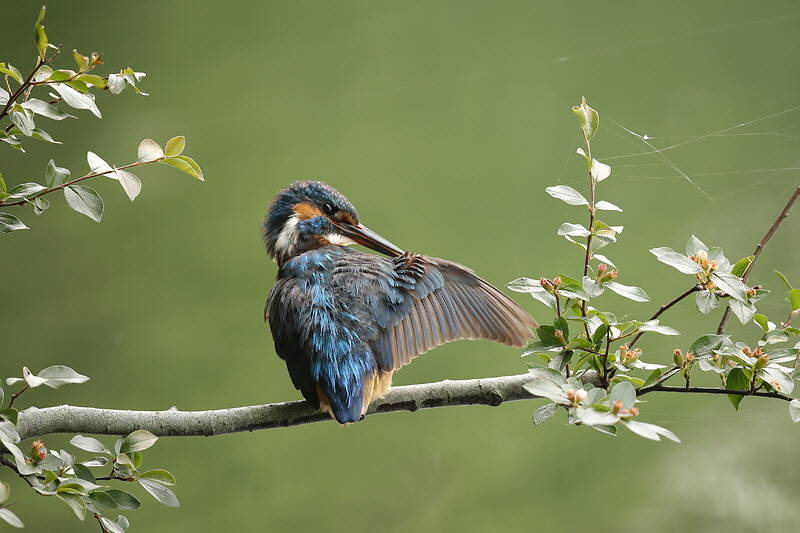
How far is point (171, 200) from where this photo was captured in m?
1.96

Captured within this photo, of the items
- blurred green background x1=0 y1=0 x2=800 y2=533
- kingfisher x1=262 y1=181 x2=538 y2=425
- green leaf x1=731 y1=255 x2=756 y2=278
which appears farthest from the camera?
blurred green background x1=0 y1=0 x2=800 y2=533

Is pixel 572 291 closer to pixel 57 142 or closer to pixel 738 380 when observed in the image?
pixel 738 380

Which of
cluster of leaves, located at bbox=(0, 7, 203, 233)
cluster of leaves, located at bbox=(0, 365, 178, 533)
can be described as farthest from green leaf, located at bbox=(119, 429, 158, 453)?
cluster of leaves, located at bbox=(0, 7, 203, 233)

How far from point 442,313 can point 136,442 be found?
0.47 meters

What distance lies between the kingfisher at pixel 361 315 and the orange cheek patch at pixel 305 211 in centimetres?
1

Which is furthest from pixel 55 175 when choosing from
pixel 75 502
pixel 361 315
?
pixel 361 315

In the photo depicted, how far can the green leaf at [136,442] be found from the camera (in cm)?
67

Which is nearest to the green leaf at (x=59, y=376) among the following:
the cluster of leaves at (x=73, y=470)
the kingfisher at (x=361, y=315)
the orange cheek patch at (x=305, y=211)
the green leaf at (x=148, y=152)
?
the cluster of leaves at (x=73, y=470)

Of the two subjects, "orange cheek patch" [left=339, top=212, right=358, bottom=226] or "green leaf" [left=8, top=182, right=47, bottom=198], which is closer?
"green leaf" [left=8, top=182, right=47, bottom=198]

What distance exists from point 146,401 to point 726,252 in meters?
1.72

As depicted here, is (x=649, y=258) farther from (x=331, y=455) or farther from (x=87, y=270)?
(x=87, y=270)

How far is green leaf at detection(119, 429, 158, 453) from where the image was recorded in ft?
2.20

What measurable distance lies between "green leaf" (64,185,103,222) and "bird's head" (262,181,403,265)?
476 mm

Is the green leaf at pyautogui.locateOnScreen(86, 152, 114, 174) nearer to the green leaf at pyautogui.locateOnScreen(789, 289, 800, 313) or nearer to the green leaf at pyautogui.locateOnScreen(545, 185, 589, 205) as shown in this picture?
the green leaf at pyautogui.locateOnScreen(545, 185, 589, 205)
